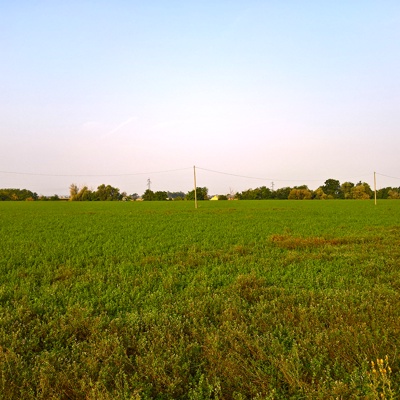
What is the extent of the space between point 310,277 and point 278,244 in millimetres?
5934

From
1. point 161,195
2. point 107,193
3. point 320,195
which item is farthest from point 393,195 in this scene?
point 107,193

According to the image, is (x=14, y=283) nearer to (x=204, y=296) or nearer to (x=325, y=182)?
(x=204, y=296)

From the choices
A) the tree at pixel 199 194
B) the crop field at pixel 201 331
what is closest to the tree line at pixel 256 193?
the tree at pixel 199 194

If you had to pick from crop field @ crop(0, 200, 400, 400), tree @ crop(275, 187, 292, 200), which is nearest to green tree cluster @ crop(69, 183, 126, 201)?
tree @ crop(275, 187, 292, 200)

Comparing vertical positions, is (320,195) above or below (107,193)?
below

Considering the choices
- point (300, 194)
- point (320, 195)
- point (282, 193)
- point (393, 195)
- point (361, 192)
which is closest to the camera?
point (393, 195)

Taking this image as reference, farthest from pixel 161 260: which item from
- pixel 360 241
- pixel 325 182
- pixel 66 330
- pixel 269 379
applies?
pixel 325 182

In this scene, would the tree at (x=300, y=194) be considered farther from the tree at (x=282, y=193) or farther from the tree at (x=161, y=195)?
the tree at (x=161, y=195)

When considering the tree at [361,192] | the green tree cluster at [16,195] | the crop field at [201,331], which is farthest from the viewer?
the green tree cluster at [16,195]

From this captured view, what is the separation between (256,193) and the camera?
140 m

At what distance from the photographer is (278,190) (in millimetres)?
144375

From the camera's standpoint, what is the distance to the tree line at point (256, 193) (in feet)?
444

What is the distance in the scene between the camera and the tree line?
135438 millimetres

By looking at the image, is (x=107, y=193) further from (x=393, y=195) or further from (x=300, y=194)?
(x=393, y=195)
